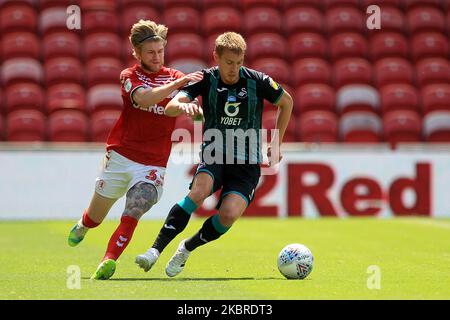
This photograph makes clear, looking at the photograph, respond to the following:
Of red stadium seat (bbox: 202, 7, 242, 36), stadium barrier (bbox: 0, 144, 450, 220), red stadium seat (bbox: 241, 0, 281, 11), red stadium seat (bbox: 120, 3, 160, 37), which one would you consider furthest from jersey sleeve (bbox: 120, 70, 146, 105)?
red stadium seat (bbox: 241, 0, 281, 11)

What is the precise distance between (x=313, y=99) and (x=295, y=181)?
281cm

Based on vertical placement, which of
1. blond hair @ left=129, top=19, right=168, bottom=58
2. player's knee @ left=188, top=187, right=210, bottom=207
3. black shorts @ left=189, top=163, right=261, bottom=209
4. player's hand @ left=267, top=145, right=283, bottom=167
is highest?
blond hair @ left=129, top=19, right=168, bottom=58

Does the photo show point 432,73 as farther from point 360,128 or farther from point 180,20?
point 180,20

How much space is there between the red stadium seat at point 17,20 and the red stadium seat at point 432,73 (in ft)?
25.3

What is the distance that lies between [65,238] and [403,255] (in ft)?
14.7

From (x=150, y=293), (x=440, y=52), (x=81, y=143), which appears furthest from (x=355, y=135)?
(x=150, y=293)

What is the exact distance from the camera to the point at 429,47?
800 inches

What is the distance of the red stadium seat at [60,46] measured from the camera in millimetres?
19422

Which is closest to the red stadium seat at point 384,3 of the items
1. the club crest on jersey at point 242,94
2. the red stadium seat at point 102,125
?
the red stadium seat at point 102,125

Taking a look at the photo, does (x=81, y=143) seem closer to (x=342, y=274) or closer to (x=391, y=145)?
(x=391, y=145)

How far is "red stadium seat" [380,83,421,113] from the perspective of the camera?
19000 millimetres

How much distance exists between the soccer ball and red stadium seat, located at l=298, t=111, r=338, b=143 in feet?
32.4

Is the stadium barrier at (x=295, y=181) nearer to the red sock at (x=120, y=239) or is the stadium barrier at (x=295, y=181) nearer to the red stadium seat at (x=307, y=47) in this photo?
the red stadium seat at (x=307, y=47)

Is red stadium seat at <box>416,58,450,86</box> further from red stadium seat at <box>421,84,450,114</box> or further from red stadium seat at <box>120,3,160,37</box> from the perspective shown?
red stadium seat at <box>120,3,160,37</box>
